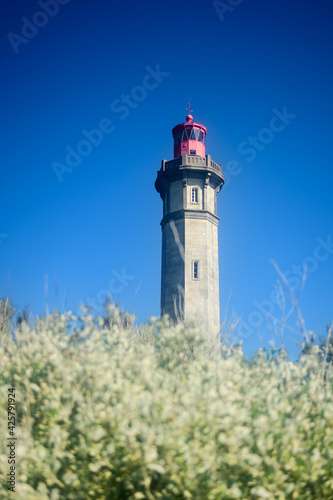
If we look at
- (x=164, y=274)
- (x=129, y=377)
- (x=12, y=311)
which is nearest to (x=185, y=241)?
(x=164, y=274)

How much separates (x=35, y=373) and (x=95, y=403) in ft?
4.70

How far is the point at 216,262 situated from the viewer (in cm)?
2778

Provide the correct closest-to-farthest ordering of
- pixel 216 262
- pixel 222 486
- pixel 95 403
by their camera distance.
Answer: pixel 222 486
pixel 95 403
pixel 216 262

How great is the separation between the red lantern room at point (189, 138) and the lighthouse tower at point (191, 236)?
1.04 m

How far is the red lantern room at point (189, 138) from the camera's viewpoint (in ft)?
104

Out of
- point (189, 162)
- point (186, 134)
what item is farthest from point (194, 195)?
point (186, 134)

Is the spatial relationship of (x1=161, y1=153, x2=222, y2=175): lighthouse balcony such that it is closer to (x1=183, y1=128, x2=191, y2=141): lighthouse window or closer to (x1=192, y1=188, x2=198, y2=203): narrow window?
(x1=192, y1=188, x2=198, y2=203): narrow window

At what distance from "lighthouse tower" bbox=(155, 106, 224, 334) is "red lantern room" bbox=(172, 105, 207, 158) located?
1.04m

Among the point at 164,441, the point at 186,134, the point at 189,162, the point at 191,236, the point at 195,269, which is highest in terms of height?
the point at 186,134

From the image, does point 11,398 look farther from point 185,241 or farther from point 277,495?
point 185,241

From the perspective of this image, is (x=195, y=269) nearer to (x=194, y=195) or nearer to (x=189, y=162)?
(x=194, y=195)

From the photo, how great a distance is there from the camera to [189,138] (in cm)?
3198

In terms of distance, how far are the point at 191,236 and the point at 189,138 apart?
8.99 metres

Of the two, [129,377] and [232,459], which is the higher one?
[129,377]
